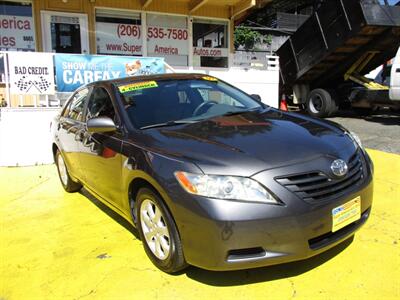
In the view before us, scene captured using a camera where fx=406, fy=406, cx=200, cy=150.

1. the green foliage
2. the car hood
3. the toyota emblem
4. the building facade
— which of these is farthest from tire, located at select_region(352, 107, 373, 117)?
the green foliage

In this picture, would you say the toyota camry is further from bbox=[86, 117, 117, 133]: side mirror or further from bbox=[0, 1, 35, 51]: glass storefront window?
bbox=[0, 1, 35, 51]: glass storefront window

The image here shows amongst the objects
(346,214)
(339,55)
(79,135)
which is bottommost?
(346,214)

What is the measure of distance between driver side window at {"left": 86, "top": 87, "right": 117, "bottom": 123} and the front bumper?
1.51m

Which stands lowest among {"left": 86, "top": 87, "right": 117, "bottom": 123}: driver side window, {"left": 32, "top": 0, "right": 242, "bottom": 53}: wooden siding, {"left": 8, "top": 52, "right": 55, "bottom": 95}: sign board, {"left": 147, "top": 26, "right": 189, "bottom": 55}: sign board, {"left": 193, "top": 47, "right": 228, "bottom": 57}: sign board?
{"left": 86, "top": 87, "right": 117, "bottom": 123}: driver side window

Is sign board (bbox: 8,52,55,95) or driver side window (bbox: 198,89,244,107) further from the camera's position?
sign board (bbox: 8,52,55,95)

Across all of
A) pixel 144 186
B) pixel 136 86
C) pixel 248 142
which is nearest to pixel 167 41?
pixel 136 86

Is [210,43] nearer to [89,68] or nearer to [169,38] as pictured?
[169,38]

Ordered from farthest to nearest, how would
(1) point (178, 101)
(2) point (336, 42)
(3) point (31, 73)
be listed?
(2) point (336, 42) < (3) point (31, 73) < (1) point (178, 101)

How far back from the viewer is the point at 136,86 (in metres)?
4.04

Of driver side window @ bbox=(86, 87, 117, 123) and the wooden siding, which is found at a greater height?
the wooden siding

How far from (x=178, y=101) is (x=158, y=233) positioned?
1403 millimetres

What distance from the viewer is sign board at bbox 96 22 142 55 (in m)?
10.9

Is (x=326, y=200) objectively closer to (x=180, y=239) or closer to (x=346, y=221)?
(x=346, y=221)

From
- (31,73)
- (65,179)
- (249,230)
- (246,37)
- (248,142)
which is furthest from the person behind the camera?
(246,37)
